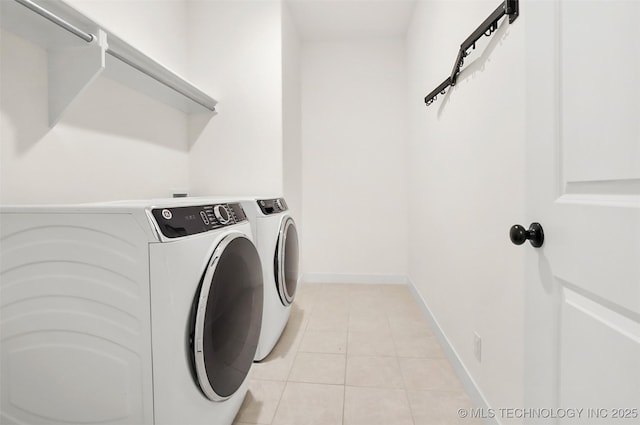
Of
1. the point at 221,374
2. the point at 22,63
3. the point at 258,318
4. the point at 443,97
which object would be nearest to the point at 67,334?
the point at 221,374

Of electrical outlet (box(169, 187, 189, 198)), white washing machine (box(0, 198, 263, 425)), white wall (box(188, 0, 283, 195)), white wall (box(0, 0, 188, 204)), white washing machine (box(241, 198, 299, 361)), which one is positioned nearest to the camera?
white washing machine (box(0, 198, 263, 425))

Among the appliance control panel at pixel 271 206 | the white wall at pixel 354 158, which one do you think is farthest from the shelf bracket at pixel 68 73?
the white wall at pixel 354 158

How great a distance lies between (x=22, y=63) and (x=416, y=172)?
2.58 m

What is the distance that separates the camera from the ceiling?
8.74 feet

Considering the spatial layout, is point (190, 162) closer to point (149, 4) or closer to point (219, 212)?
point (149, 4)

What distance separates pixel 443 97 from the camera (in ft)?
6.15

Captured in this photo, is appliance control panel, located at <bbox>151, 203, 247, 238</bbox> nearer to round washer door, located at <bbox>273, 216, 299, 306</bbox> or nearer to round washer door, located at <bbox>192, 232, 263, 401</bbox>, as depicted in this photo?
round washer door, located at <bbox>192, 232, 263, 401</bbox>

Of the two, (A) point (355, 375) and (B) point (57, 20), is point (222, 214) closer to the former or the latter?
(B) point (57, 20)

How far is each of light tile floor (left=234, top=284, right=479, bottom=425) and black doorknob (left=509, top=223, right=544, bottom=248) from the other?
969mm

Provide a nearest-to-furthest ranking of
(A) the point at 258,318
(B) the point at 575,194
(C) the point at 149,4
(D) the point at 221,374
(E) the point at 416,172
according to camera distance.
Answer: (B) the point at 575,194
(D) the point at 221,374
(A) the point at 258,318
(C) the point at 149,4
(E) the point at 416,172

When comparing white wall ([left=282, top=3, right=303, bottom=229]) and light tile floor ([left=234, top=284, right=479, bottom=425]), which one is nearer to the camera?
light tile floor ([left=234, top=284, right=479, bottom=425])

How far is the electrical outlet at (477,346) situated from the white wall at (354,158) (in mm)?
1931

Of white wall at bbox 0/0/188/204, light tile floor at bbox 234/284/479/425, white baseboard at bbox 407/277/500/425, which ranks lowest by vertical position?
light tile floor at bbox 234/284/479/425

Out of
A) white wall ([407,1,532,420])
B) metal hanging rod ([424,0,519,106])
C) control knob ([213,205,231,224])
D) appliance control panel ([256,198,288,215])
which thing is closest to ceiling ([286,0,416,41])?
white wall ([407,1,532,420])
